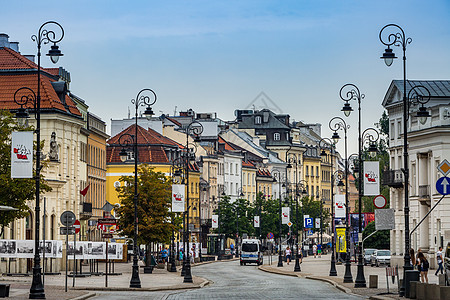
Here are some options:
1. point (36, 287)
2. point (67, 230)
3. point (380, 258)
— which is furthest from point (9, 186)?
point (380, 258)

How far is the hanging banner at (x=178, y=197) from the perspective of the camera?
55.5 m

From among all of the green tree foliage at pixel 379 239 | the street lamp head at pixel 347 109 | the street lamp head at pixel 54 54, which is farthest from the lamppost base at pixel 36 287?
the green tree foliage at pixel 379 239

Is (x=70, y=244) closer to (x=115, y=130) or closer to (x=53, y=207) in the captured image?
(x=53, y=207)

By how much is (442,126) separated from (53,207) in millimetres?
25109

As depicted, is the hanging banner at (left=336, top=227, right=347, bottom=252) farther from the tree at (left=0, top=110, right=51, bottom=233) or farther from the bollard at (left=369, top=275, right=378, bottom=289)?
the tree at (left=0, top=110, right=51, bottom=233)

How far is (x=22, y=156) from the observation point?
35250 mm

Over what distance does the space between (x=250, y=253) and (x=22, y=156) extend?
60.2 meters

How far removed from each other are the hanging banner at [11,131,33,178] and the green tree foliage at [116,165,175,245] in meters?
32.4

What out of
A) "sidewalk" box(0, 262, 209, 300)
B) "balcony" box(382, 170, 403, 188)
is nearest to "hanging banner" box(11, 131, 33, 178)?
"sidewalk" box(0, 262, 209, 300)

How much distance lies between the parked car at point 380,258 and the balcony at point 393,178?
5.00 metres

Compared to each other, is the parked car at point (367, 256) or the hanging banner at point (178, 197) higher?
the hanging banner at point (178, 197)

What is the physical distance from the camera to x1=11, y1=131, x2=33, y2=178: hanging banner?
115 feet

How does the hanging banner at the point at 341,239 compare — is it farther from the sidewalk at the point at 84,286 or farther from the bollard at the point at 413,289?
the bollard at the point at 413,289

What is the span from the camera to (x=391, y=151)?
84750mm
